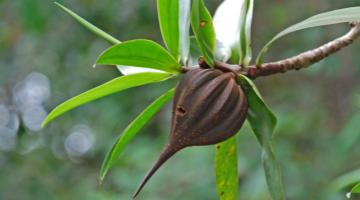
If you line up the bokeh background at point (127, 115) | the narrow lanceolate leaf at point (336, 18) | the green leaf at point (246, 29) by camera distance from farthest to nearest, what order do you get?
the bokeh background at point (127, 115) < the green leaf at point (246, 29) < the narrow lanceolate leaf at point (336, 18)

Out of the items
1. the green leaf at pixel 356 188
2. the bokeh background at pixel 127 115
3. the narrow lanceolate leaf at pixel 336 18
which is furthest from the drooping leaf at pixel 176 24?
the bokeh background at pixel 127 115

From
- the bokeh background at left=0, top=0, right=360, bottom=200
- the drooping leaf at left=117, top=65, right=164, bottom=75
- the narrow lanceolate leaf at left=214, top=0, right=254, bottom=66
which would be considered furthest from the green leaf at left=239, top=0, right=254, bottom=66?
the bokeh background at left=0, top=0, right=360, bottom=200

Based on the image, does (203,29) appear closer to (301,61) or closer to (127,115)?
(301,61)

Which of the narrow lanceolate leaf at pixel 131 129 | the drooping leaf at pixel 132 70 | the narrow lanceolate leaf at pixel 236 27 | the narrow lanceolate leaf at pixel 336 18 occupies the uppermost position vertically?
the narrow lanceolate leaf at pixel 336 18

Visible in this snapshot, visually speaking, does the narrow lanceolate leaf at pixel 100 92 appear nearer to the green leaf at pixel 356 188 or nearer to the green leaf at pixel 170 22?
the green leaf at pixel 170 22

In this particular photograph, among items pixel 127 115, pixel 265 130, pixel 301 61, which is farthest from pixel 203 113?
pixel 127 115

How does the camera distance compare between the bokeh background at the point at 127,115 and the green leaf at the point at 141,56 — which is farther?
the bokeh background at the point at 127,115

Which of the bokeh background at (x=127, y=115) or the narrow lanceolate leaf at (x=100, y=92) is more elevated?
the narrow lanceolate leaf at (x=100, y=92)

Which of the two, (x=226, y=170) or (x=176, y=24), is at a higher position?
(x=176, y=24)
